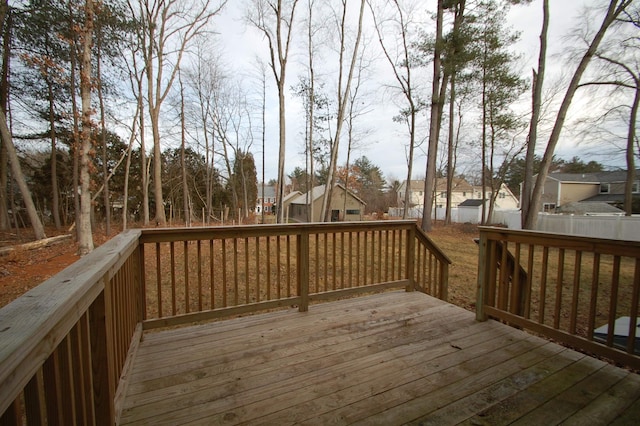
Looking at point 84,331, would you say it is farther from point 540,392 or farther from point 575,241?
point 575,241

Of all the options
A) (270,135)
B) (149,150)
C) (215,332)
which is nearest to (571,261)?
(215,332)

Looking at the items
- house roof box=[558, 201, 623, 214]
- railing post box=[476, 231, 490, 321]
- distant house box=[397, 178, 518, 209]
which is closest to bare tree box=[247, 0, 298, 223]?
railing post box=[476, 231, 490, 321]

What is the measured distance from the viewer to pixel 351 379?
1.88 meters

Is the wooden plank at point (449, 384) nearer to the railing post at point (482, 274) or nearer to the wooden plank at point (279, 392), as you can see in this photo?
the wooden plank at point (279, 392)

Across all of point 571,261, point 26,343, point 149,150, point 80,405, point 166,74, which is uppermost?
point 166,74

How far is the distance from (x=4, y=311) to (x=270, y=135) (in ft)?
58.6

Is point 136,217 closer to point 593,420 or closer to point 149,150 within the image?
point 149,150

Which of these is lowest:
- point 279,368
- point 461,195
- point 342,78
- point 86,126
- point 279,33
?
point 279,368

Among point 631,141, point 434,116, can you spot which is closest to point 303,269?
point 434,116

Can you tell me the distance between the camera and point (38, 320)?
0.64 m

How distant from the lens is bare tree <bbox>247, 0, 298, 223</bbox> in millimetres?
10461

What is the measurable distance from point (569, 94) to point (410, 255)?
9236 mm

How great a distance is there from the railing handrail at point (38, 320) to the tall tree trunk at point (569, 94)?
11.4m

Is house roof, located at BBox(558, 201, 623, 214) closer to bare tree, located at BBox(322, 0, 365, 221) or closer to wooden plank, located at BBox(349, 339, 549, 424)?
bare tree, located at BBox(322, 0, 365, 221)
